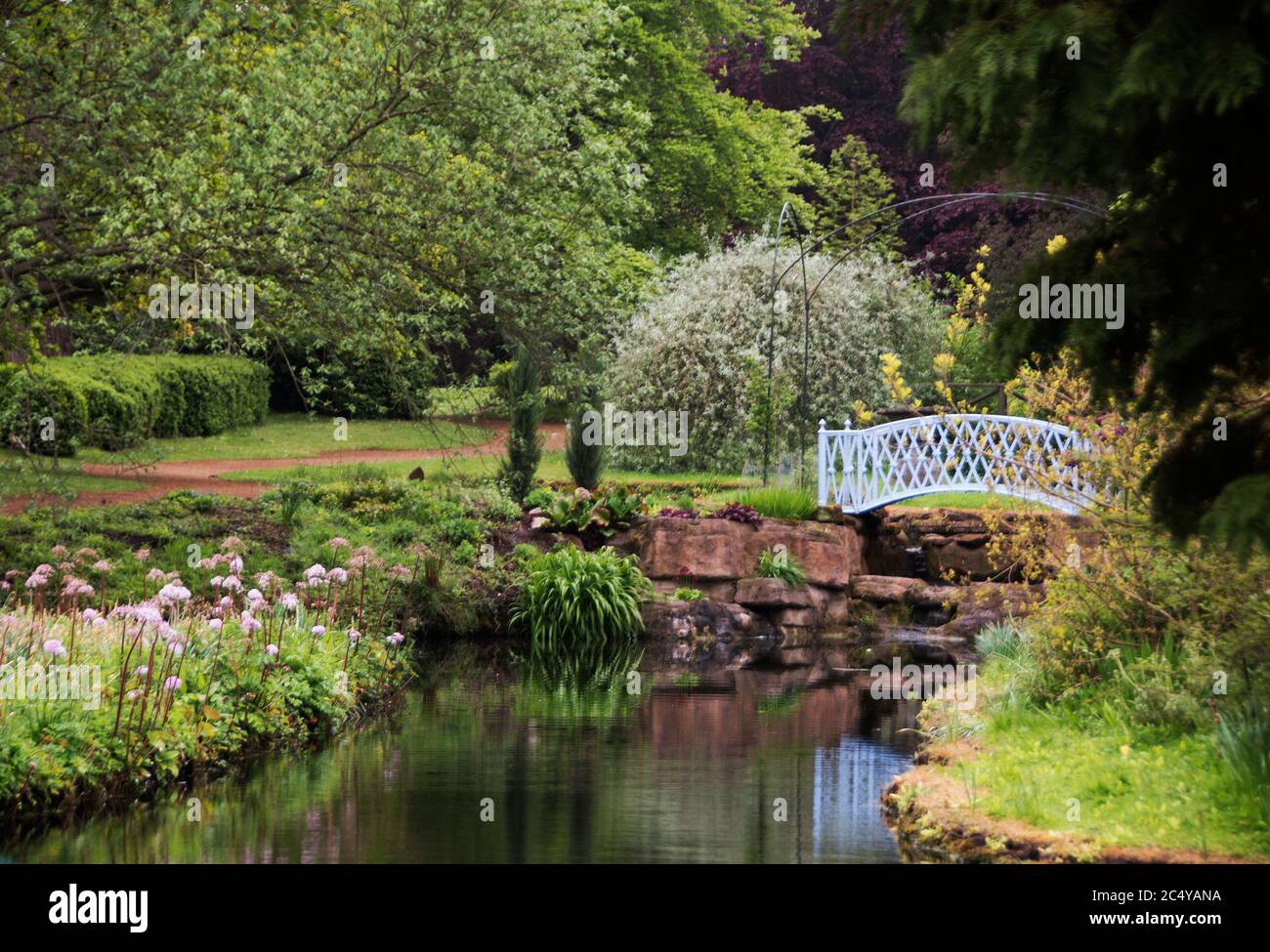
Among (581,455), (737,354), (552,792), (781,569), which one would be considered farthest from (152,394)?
(552,792)

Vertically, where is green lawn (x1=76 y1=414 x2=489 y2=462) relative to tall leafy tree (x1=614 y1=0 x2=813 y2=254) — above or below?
below

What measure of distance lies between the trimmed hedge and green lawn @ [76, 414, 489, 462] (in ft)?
1.11

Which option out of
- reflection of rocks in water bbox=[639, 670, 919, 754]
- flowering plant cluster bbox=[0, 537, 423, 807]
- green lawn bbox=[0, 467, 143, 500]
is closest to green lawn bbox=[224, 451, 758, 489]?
green lawn bbox=[0, 467, 143, 500]

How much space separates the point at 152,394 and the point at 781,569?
1151 cm

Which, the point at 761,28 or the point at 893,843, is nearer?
A: the point at 893,843

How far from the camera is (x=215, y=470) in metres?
22.5

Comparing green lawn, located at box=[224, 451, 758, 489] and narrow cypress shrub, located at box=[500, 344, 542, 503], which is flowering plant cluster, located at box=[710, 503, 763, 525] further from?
green lawn, located at box=[224, 451, 758, 489]

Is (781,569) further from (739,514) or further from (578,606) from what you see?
(578,606)

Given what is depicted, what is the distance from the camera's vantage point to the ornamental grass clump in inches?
630

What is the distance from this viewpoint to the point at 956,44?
5.37 metres

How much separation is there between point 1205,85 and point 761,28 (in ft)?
89.8

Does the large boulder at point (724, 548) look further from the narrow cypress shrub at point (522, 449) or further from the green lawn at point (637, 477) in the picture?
the narrow cypress shrub at point (522, 449)
